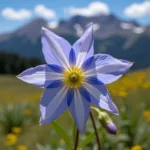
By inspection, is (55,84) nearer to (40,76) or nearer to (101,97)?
(40,76)

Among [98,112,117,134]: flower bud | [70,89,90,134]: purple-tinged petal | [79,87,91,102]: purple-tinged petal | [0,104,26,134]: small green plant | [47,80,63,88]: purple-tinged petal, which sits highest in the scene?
[47,80,63,88]: purple-tinged petal

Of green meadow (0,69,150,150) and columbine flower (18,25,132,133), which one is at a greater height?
columbine flower (18,25,132,133)

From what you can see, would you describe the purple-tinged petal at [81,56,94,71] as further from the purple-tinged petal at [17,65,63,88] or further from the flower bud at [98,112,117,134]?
the flower bud at [98,112,117,134]

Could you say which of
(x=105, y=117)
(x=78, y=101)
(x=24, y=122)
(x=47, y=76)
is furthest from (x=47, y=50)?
(x=24, y=122)

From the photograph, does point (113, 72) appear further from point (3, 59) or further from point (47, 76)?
point (3, 59)

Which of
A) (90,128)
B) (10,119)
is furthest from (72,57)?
(10,119)

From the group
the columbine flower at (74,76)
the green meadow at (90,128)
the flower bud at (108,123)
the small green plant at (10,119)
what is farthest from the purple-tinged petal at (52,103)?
the small green plant at (10,119)

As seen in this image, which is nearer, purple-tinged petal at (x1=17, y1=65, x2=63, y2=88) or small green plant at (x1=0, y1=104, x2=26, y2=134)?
purple-tinged petal at (x1=17, y1=65, x2=63, y2=88)

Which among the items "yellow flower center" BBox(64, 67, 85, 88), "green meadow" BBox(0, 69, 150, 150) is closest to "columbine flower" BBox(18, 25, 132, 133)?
"yellow flower center" BBox(64, 67, 85, 88)
